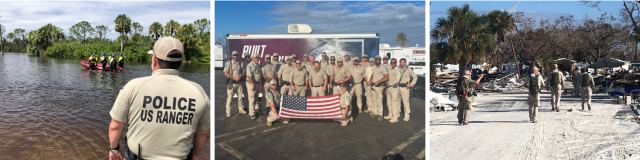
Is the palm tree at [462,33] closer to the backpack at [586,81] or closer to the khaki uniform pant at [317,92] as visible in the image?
the backpack at [586,81]

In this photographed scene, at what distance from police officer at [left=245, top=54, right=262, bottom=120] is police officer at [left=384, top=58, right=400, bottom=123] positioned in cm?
209

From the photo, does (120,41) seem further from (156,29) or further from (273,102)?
(273,102)

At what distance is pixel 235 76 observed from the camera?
16.3ft

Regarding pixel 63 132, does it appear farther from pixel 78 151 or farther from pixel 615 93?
pixel 615 93

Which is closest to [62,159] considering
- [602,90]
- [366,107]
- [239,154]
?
[239,154]

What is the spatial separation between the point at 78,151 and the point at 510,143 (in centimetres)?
659

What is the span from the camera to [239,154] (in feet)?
13.4

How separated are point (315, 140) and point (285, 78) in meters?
1.08

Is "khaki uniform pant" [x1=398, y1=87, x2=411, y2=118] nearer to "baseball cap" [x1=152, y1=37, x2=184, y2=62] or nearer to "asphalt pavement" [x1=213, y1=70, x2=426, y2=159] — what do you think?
"asphalt pavement" [x1=213, y1=70, x2=426, y2=159]

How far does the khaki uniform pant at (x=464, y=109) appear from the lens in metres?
6.02

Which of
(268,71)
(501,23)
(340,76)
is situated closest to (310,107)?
(340,76)

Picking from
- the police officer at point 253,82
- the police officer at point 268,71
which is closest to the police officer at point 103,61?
the police officer at point 253,82

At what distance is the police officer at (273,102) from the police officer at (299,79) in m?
0.27

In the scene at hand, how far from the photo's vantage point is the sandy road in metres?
4.74
